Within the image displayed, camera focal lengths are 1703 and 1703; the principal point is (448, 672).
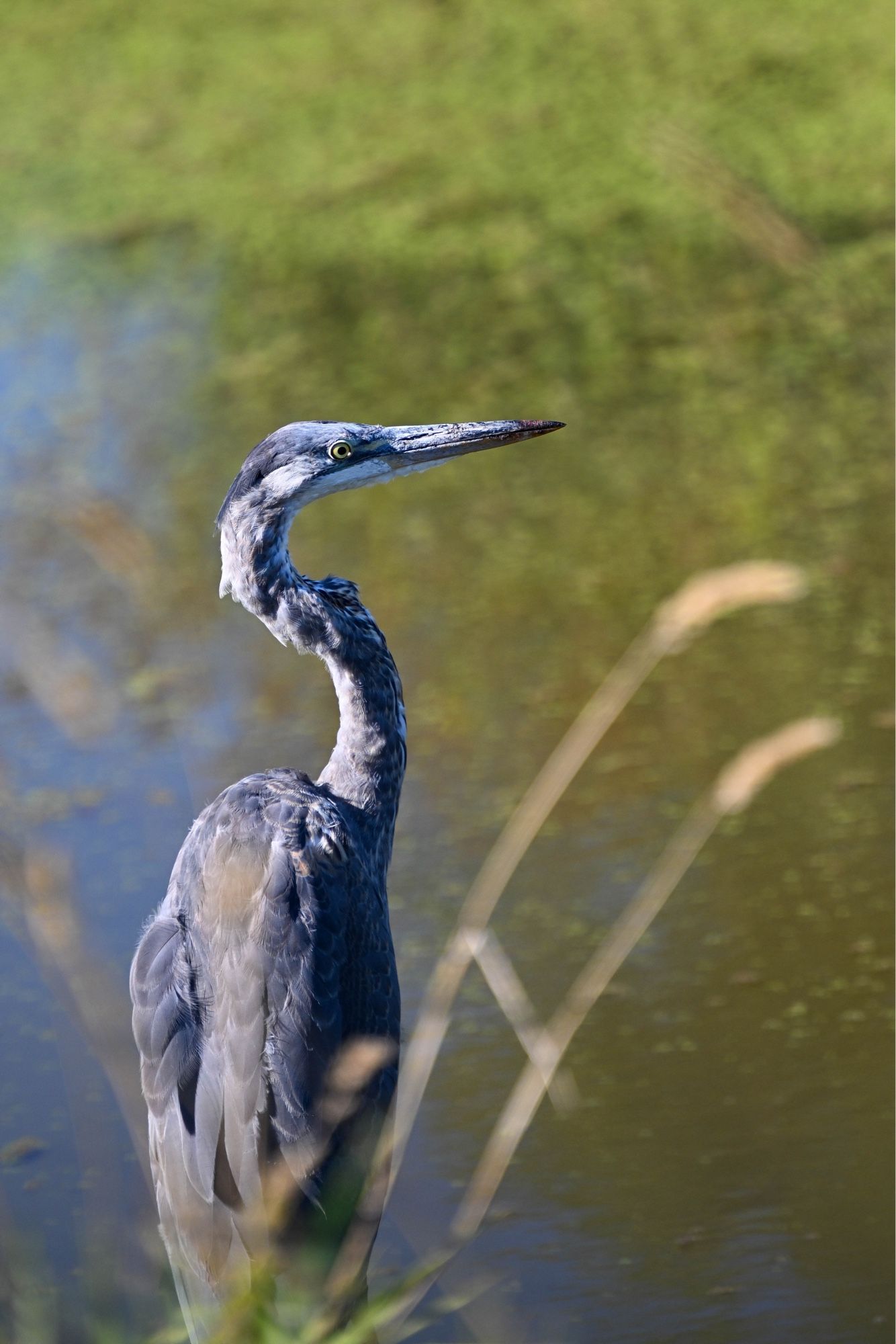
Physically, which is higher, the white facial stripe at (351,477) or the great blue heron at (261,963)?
the white facial stripe at (351,477)

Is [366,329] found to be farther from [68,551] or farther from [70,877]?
[70,877]

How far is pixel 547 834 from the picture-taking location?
4.82 m

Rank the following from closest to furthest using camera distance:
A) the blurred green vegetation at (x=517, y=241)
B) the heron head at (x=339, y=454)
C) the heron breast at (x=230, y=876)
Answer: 1. the heron breast at (x=230, y=876)
2. the heron head at (x=339, y=454)
3. the blurred green vegetation at (x=517, y=241)

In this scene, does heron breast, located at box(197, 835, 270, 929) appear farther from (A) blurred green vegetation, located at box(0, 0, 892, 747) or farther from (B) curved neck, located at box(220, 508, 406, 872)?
(A) blurred green vegetation, located at box(0, 0, 892, 747)

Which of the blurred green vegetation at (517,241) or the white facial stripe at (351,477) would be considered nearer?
the white facial stripe at (351,477)

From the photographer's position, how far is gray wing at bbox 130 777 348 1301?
8.77 ft

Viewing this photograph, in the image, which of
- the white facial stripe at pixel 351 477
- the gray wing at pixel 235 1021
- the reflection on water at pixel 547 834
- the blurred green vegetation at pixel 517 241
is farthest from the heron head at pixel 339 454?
the blurred green vegetation at pixel 517 241

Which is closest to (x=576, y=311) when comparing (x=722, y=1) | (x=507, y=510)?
(x=507, y=510)

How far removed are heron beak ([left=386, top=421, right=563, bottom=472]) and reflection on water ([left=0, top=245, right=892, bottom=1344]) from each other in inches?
25.4

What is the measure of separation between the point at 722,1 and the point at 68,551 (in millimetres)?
6938

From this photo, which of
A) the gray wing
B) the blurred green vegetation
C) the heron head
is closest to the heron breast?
the gray wing

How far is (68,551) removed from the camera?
7332 mm

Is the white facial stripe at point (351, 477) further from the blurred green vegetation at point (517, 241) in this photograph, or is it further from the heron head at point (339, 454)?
the blurred green vegetation at point (517, 241)

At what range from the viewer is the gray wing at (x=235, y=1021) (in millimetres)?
2674
